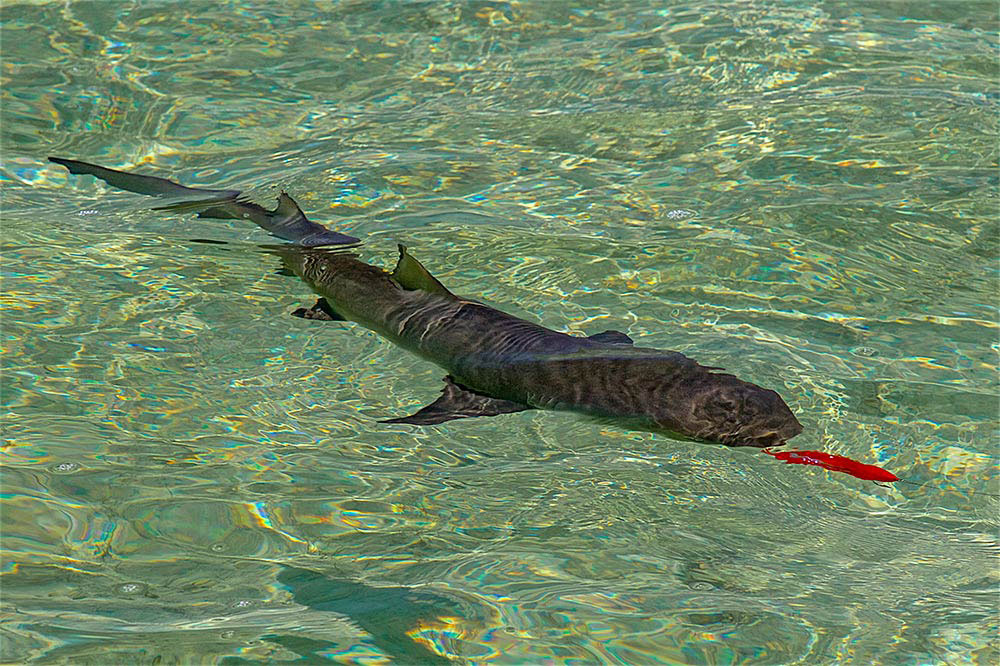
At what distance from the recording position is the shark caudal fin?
237 inches

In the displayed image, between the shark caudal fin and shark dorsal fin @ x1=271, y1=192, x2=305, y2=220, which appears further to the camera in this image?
shark dorsal fin @ x1=271, y1=192, x2=305, y2=220

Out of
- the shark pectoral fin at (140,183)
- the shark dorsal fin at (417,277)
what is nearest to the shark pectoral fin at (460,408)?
the shark dorsal fin at (417,277)

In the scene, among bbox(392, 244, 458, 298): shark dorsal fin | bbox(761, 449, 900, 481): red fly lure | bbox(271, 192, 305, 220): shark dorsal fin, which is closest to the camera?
bbox(761, 449, 900, 481): red fly lure

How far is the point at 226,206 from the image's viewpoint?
6355mm

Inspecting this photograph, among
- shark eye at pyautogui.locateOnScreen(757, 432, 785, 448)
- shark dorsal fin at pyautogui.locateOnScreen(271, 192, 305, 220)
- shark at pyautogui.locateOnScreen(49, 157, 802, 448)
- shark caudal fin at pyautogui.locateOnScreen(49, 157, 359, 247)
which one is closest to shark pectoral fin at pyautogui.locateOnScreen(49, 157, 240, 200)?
shark caudal fin at pyautogui.locateOnScreen(49, 157, 359, 247)

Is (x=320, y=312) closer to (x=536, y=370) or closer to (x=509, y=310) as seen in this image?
(x=509, y=310)

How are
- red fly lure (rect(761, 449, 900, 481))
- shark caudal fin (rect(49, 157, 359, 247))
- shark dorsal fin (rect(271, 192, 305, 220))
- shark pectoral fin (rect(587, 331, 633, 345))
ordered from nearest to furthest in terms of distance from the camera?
red fly lure (rect(761, 449, 900, 481)) < shark pectoral fin (rect(587, 331, 633, 345)) < shark caudal fin (rect(49, 157, 359, 247)) < shark dorsal fin (rect(271, 192, 305, 220))

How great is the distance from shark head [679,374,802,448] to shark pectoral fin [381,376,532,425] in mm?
747

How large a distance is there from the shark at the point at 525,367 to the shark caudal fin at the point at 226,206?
0.81ft

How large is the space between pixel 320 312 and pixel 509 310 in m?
0.96

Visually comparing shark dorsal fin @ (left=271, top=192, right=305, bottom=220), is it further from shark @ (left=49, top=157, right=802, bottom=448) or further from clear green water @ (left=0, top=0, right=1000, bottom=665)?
shark @ (left=49, top=157, right=802, bottom=448)

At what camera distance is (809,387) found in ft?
16.8

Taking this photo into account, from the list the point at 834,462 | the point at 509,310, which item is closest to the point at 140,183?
the point at 509,310

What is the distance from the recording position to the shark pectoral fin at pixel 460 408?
4.52 m
